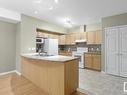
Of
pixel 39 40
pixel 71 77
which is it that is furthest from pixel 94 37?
pixel 71 77

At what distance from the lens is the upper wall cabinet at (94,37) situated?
17.6 ft

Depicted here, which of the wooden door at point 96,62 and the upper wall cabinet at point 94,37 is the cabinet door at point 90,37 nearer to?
the upper wall cabinet at point 94,37

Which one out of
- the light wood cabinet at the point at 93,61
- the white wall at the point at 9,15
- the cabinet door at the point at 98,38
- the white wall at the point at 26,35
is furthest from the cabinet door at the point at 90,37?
the white wall at the point at 9,15

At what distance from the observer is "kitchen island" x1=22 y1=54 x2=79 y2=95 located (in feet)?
7.88

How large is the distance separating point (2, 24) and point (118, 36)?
5.22m

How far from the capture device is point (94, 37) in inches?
220

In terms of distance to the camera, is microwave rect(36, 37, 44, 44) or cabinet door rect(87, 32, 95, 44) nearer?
microwave rect(36, 37, 44, 44)

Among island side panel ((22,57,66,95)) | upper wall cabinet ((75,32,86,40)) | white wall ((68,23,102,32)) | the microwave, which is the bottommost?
island side panel ((22,57,66,95))

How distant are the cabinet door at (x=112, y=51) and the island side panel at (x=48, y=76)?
10.0 feet

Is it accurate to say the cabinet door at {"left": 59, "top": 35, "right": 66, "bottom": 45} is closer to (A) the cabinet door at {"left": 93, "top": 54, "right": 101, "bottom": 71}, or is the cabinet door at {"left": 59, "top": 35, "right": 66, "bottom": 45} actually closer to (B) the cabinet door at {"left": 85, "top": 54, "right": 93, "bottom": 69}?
(B) the cabinet door at {"left": 85, "top": 54, "right": 93, "bottom": 69}

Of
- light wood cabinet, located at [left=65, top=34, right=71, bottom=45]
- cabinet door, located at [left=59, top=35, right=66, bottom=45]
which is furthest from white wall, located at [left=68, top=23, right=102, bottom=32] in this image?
Answer: cabinet door, located at [left=59, top=35, right=66, bottom=45]

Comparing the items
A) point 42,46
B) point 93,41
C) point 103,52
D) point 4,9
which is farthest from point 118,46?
point 4,9

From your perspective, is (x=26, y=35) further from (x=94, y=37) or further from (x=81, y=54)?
(x=94, y=37)

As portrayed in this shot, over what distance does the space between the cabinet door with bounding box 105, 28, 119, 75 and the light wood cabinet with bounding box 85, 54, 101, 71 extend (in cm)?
60
